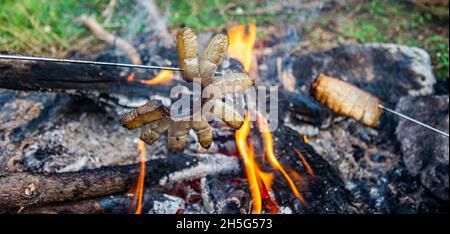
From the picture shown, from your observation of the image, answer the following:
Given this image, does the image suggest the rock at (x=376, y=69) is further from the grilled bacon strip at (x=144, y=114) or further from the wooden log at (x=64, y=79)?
the grilled bacon strip at (x=144, y=114)

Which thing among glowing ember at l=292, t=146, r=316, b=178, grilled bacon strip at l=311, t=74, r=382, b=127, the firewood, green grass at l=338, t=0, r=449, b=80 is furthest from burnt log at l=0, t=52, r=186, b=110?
green grass at l=338, t=0, r=449, b=80

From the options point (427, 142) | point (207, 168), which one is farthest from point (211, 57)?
point (427, 142)

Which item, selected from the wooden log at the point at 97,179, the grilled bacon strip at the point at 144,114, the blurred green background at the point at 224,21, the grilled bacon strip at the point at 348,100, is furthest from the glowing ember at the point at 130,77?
the blurred green background at the point at 224,21

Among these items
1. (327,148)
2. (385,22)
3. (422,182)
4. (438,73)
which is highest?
(385,22)

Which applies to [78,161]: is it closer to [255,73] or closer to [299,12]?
[255,73]

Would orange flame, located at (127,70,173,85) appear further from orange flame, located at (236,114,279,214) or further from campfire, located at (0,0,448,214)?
orange flame, located at (236,114,279,214)
